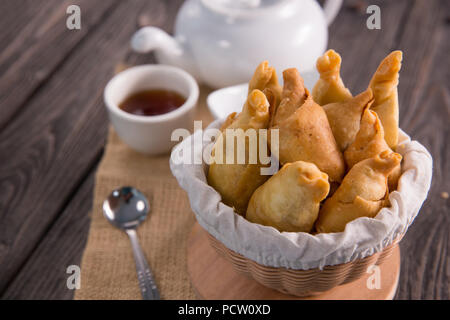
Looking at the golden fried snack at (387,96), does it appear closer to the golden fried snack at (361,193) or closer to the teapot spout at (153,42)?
the golden fried snack at (361,193)

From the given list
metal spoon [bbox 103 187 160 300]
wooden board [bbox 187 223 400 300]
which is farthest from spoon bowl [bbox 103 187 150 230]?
wooden board [bbox 187 223 400 300]

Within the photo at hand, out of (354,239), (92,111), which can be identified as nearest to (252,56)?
(92,111)

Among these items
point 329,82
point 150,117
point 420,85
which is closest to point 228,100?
point 150,117

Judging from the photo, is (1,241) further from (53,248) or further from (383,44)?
(383,44)

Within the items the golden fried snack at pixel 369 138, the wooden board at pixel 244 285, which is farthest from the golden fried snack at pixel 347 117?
the wooden board at pixel 244 285

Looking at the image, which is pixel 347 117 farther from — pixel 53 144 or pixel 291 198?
pixel 53 144

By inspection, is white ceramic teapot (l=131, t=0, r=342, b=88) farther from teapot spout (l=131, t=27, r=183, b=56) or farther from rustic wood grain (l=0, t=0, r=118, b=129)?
rustic wood grain (l=0, t=0, r=118, b=129)
